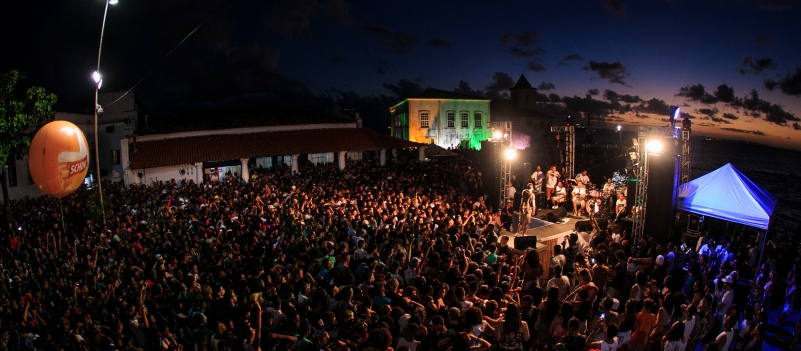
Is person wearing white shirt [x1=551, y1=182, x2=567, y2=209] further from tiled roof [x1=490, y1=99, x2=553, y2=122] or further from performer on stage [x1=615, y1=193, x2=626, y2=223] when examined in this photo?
tiled roof [x1=490, y1=99, x2=553, y2=122]

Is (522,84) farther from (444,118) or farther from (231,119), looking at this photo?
(231,119)

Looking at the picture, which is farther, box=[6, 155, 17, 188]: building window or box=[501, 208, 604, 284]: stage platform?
box=[6, 155, 17, 188]: building window

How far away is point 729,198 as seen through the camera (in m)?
9.45

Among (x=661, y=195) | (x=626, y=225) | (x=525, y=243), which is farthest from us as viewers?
(x=626, y=225)

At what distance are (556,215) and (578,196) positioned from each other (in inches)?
39.3

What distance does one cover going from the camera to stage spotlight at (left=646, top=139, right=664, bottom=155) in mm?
9930

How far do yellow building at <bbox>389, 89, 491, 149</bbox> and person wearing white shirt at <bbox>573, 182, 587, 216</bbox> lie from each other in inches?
880

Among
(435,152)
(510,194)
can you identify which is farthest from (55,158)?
(435,152)

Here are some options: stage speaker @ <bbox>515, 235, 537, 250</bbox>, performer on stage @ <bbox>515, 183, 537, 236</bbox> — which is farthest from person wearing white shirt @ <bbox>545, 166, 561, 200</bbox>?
stage speaker @ <bbox>515, 235, 537, 250</bbox>

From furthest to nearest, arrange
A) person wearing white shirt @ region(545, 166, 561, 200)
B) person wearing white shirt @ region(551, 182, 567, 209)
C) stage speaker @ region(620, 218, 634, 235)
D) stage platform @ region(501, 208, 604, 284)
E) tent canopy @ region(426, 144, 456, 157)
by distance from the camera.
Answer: tent canopy @ region(426, 144, 456, 157), person wearing white shirt @ region(545, 166, 561, 200), person wearing white shirt @ region(551, 182, 567, 209), stage speaker @ region(620, 218, 634, 235), stage platform @ region(501, 208, 604, 284)

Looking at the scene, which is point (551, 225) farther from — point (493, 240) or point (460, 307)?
point (460, 307)

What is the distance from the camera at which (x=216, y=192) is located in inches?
552

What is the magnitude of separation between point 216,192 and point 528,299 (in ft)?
37.9

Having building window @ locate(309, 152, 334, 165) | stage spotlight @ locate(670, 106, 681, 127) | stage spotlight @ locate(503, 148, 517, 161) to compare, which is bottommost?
building window @ locate(309, 152, 334, 165)
